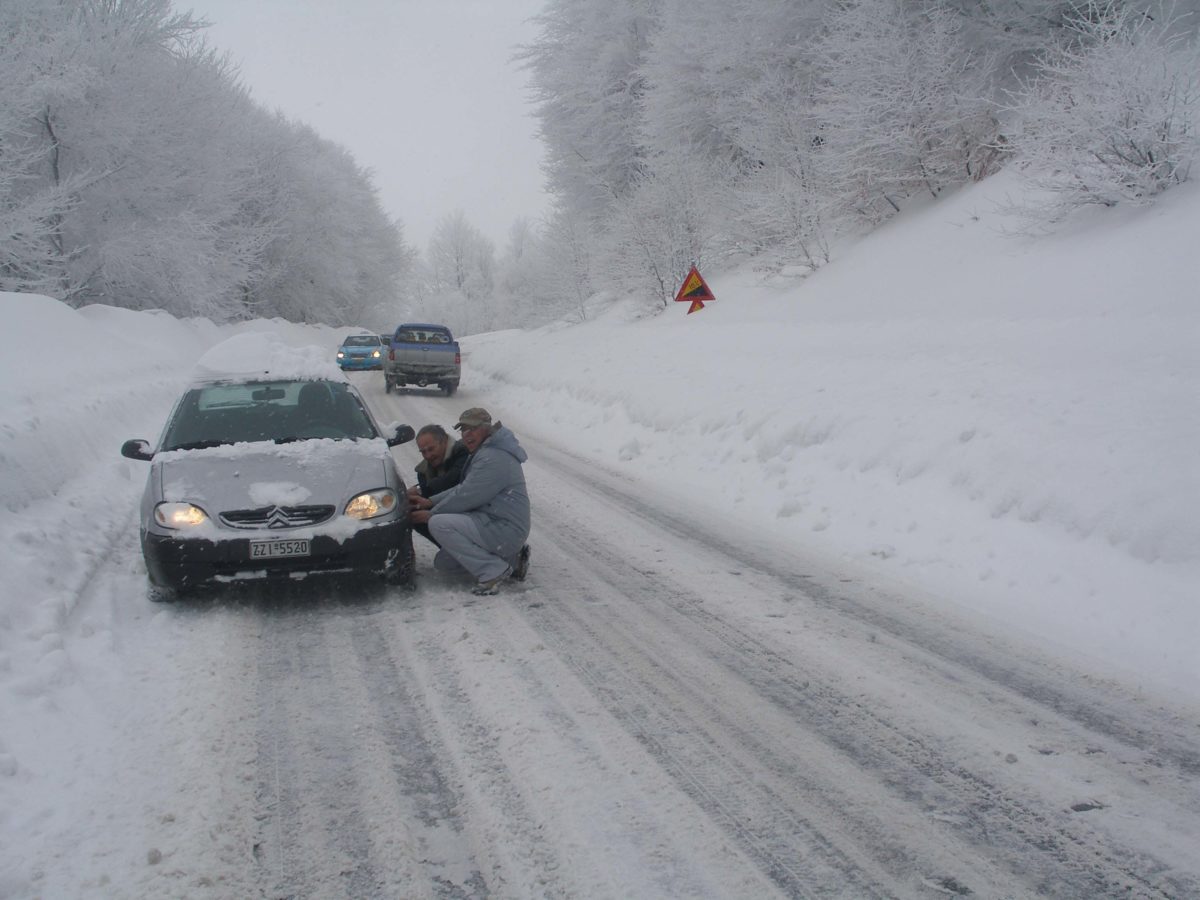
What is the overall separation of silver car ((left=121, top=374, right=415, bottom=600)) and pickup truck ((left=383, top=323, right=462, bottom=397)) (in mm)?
15689

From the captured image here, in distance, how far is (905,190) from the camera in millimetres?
18047

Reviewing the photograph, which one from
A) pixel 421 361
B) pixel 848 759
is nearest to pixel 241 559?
pixel 848 759

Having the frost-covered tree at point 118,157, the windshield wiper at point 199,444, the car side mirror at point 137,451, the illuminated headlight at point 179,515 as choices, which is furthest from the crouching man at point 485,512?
the frost-covered tree at point 118,157

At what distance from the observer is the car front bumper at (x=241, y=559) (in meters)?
5.13

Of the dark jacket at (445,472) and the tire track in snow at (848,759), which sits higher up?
the dark jacket at (445,472)

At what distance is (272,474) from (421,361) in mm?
16890

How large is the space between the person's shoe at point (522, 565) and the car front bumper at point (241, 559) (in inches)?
41.7

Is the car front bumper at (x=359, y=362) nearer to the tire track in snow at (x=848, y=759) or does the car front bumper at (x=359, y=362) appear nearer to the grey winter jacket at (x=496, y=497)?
the grey winter jacket at (x=496, y=497)

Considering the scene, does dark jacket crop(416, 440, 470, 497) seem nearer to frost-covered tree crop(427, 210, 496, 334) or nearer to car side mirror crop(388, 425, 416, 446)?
car side mirror crop(388, 425, 416, 446)

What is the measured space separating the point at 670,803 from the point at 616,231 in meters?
25.9

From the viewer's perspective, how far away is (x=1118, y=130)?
10.4m

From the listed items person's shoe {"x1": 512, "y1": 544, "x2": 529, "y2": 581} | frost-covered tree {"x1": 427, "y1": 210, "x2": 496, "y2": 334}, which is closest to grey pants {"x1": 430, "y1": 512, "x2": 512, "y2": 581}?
person's shoe {"x1": 512, "y1": 544, "x2": 529, "y2": 581}

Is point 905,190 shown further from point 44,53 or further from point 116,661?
point 44,53

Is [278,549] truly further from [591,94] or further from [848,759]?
[591,94]
